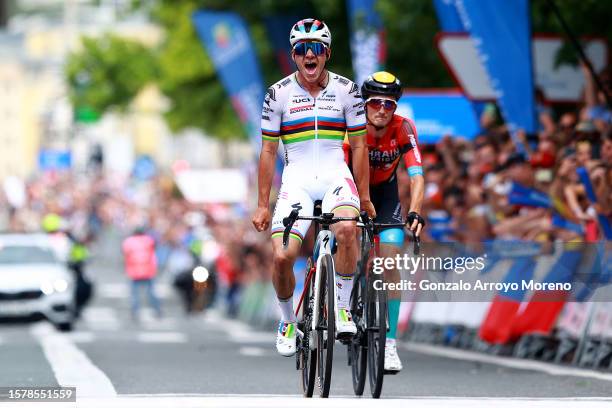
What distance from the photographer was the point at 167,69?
4412 cm

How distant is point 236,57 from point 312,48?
20.3 meters

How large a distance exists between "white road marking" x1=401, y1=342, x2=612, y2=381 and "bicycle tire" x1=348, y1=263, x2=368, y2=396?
2694mm

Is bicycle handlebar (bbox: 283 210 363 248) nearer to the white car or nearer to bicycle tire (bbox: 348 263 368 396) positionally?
bicycle tire (bbox: 348 263 368 396)

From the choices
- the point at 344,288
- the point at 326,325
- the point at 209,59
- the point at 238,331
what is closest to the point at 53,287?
the point at 238,331

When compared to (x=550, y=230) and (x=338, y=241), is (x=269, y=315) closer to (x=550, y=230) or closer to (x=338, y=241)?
(x=550, y=230)

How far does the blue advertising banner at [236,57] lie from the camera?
1260 inches

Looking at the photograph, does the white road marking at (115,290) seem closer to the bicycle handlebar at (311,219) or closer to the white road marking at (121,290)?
the white road marking at (121,290)

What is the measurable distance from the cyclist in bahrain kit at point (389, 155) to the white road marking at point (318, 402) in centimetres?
112

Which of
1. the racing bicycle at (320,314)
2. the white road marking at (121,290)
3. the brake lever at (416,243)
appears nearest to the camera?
the racing bicycle at (320,314)

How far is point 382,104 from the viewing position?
12.6 meters

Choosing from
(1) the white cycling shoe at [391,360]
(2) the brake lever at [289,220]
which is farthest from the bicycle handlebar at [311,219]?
(1) the white cycling shoe at [391,360]

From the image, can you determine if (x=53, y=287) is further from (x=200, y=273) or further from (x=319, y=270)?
(x=319, y=270)

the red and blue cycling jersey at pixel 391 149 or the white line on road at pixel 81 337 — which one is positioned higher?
the red and blue cycling jersey at pixel 391 149

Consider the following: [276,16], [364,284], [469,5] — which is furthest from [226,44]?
[364,284]
